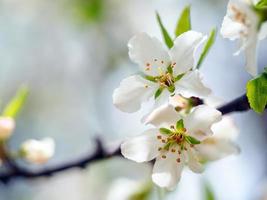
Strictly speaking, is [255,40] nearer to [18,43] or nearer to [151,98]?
[151,98]

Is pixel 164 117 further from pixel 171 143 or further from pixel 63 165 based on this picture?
pixel 63 165

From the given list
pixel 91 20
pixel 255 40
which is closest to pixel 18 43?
pixel 91 20

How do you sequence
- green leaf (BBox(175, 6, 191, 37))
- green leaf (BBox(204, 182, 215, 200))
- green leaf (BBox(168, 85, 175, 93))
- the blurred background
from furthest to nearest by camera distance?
the blurred background → green leaf (BBox(204, 182, 215, 200)) → green leaf (BBox(175, 6, 191, 37)) → green leaf (BBox(168, 85, 175, 93))

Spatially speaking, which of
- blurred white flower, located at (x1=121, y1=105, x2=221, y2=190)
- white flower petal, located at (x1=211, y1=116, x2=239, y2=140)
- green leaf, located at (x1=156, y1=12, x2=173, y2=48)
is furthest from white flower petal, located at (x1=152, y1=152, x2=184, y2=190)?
white flower petal, located at (x1=211, y1=116, x2=239, y2=140)

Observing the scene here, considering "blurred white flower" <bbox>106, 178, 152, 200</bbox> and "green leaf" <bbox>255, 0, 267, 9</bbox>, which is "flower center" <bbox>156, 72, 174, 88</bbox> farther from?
"blurred white flower" <bbox>106, 178, 152, 200</bbox>

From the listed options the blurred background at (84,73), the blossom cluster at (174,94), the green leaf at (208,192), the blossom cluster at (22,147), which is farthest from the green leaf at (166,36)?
the blurred background at (84,73)

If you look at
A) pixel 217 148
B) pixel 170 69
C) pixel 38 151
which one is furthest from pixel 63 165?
pixel 170 69
